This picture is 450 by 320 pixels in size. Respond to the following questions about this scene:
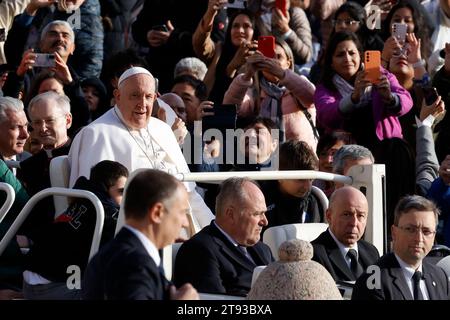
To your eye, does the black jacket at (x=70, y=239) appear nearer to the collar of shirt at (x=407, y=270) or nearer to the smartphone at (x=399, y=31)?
the collar of shirt at (x=407, y=270)

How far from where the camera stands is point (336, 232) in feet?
27.9

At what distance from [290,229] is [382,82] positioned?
8.69ft

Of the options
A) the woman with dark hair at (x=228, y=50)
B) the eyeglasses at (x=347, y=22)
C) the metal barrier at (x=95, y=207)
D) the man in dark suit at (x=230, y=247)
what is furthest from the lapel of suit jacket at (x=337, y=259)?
the eyeglasses at (x=347, y=22)

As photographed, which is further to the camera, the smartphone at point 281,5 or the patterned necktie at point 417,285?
the smartphone at point 281,5

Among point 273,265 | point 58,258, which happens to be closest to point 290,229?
point 58,258

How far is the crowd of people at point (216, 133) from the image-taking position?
25.8ft

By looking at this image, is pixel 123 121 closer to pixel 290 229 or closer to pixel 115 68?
pixel 290 229

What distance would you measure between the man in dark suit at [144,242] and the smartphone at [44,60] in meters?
5.78

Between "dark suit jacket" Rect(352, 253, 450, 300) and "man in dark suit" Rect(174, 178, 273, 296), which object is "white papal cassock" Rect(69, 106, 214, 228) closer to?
"man in dark suit" Rect(174, 178, 273, 296)

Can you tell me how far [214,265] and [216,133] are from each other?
2.53m

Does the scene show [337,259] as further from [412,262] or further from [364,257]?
[412,262]

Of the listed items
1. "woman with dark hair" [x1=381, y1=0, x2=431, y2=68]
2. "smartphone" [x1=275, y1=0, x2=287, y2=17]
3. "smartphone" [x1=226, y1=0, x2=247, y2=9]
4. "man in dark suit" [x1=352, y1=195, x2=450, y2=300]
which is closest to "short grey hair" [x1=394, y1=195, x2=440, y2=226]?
"man in dark suit" [x1=352, y1=195, x2=450, y2=300]

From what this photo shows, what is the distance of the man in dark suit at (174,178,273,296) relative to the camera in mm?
7832

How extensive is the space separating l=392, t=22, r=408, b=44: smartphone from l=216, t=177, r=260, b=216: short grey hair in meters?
4.14
